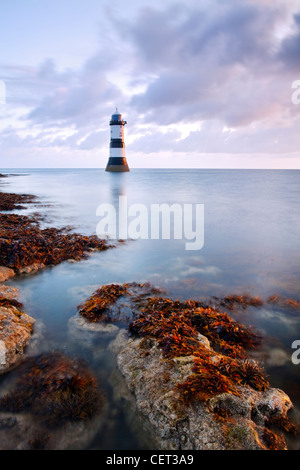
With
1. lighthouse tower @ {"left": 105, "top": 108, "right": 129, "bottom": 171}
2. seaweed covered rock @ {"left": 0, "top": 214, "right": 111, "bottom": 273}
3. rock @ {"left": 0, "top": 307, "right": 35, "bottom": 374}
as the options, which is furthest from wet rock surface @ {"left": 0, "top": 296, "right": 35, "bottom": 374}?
lighthouse tower @ {"left": 105, "top": 108, "right": 129, "bottom": 171}

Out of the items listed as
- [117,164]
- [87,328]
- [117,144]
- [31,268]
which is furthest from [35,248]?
[117,164]

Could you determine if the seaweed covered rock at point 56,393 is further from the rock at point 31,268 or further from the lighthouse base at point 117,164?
the lighthouse base at point 117,164

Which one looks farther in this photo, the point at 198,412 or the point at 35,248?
the point at 35,248

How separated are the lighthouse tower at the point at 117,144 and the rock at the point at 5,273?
44.1 metres

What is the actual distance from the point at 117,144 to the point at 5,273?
4599 cm

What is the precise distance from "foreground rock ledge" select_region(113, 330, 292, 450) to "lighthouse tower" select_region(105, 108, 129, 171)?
48683 millimetres

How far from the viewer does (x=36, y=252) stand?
29.7 ft

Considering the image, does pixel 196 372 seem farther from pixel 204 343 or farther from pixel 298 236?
pixel 298 236

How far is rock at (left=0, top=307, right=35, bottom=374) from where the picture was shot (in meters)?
4.31

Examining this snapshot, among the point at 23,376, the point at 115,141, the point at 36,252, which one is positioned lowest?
the point at 23,376

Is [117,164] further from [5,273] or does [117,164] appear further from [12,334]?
[12,334]

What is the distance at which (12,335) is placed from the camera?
4.66m
